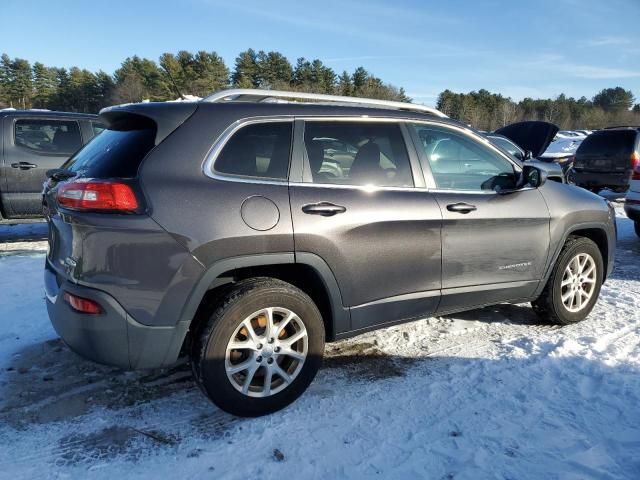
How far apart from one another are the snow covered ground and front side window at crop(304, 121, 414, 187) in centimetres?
139

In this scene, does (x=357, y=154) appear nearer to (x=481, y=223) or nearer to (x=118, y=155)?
(x=481, y=223)

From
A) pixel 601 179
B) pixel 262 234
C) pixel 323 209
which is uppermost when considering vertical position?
pixel 323 209

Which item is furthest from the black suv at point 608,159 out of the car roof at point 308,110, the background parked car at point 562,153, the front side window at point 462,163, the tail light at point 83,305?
the tail light at point 83,305

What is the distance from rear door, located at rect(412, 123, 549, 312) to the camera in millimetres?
3391

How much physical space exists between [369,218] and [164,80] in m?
51.9

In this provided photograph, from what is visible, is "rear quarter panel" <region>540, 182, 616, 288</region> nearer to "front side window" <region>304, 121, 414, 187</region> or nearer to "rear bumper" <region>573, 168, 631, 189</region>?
"front side window" <region>304, 121, 414, 187</region>

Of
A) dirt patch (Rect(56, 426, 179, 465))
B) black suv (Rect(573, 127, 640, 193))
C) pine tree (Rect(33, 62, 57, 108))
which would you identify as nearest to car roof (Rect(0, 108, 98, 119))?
dirt patch (Rect(56, 426, 179, 465))

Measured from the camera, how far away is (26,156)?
6.71 m

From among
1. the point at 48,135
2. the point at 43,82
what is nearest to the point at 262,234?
the point at 48,135

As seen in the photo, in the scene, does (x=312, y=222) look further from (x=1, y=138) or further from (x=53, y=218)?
(x=1, y=138)

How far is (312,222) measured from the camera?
2795 millimetres

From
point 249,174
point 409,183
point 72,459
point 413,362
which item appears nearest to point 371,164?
point 409,183

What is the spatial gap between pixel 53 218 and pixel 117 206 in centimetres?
66

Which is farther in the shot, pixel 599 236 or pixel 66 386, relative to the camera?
pixel 599 236
